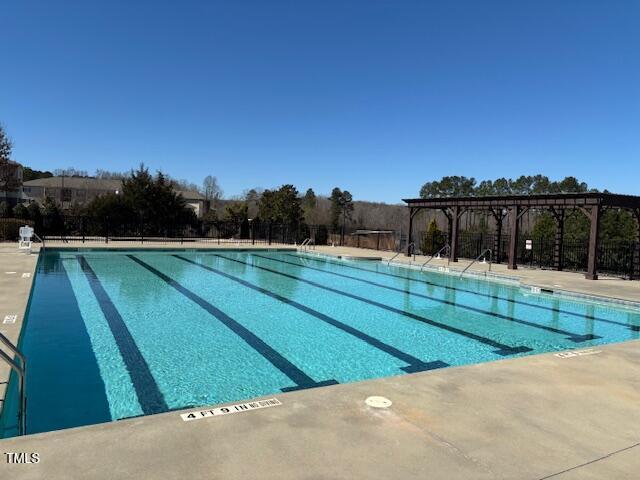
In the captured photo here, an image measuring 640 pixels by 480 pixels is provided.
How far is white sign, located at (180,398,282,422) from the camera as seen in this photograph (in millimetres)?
3205

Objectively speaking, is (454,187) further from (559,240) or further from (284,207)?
(559,240)

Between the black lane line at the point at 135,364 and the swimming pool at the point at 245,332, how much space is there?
0.08 feet

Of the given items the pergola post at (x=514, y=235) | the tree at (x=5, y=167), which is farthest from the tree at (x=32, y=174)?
the pergola post at (x=514, y=235)

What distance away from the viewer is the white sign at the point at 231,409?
3205 mm

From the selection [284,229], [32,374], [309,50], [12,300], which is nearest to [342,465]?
[32,374]

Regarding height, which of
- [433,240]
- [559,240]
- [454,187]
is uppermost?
[454,187]

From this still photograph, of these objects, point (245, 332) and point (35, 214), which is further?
point (35, 214)

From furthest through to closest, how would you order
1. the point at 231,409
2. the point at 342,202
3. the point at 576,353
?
1. the point at 342,202
2. the point at 576,353
3. the point at 231,409

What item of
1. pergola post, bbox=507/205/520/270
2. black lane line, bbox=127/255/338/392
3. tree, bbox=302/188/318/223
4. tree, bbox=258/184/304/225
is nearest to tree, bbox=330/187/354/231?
tree, bbox=302/188/318/223

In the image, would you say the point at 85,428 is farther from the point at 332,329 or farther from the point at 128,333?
the point at 332,329

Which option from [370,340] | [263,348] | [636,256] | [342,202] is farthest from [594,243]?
[342,202]

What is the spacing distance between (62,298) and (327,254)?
1245cm

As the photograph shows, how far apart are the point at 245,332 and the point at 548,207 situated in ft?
44.5

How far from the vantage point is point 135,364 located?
5.73 m
